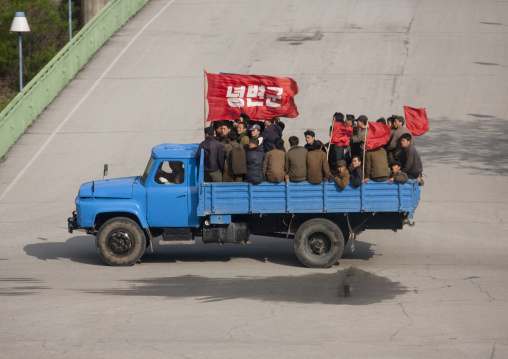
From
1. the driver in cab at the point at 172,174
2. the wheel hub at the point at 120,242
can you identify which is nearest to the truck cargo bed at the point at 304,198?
the driver in cab at the point at 172,174

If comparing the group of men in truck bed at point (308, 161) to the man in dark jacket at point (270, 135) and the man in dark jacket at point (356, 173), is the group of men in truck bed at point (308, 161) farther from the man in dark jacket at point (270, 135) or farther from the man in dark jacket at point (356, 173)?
the man in dark jacket at point (270, 135)

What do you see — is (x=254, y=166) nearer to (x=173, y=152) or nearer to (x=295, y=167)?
(x=295, y=167)

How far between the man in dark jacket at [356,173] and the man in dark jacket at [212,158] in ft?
7.99

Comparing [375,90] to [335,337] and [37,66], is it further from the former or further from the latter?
[335,337]

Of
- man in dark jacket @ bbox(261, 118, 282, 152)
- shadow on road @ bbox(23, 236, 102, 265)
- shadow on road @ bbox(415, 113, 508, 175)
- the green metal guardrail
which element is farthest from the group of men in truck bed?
the green metal guardrail

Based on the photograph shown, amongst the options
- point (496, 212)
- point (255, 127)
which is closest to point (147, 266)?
point (255, 127)

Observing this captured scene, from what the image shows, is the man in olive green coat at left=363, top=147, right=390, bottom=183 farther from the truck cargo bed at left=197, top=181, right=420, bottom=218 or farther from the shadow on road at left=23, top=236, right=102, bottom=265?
the shadow on road at left=23, top=236, right=102, bottom=265

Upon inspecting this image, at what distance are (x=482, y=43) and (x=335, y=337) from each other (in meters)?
24.9

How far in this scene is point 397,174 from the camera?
1546 cm

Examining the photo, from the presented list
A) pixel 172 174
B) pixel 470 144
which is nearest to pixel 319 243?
pixel 172 174

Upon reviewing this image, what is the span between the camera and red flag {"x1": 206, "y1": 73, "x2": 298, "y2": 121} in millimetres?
17062

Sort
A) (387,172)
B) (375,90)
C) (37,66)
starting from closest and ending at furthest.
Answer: (387,172)
(375,90)
(37,66)

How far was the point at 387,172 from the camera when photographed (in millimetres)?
15539

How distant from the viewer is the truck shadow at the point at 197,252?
54.6 ft
